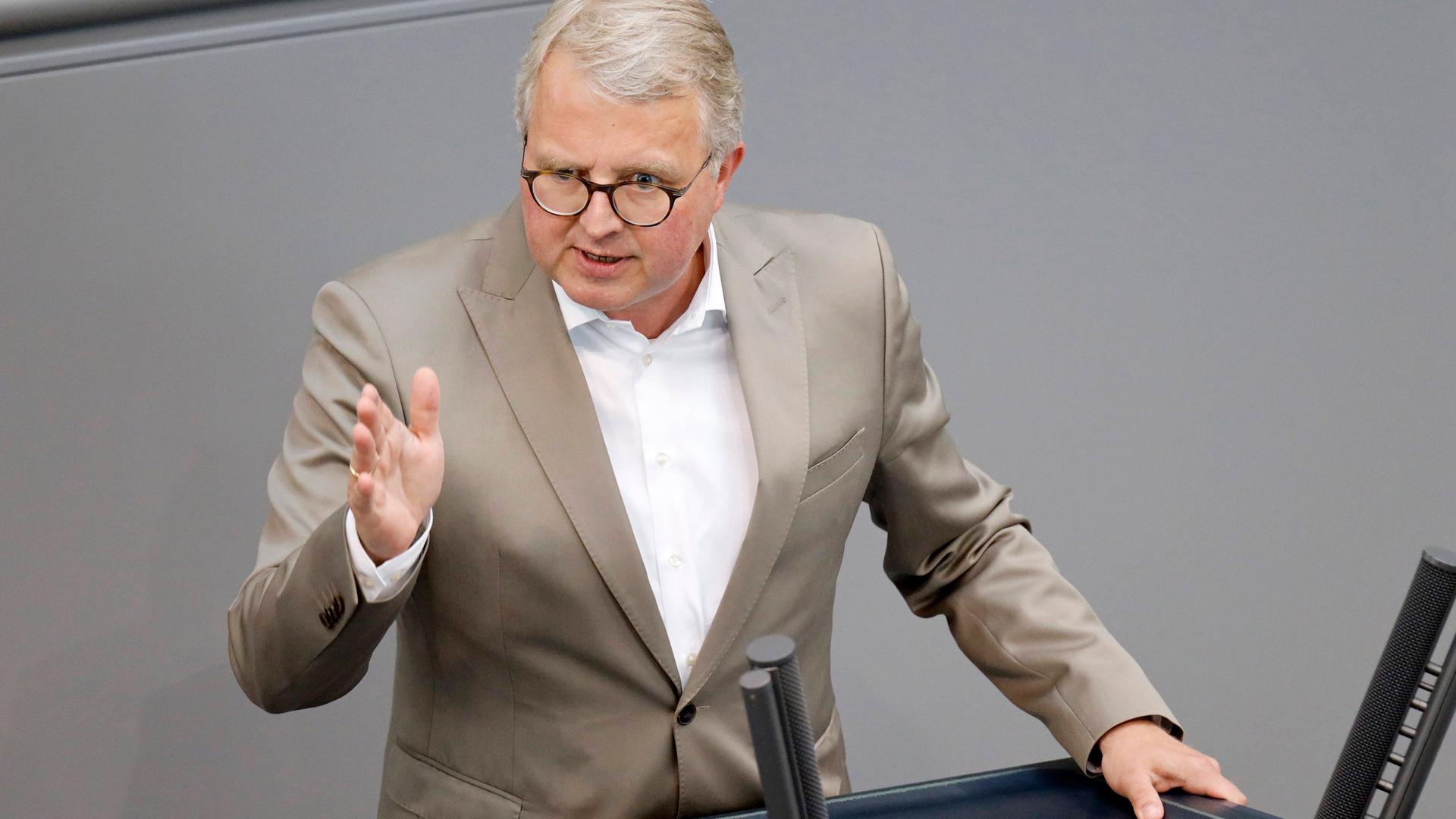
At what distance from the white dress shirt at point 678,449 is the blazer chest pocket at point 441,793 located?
0.24 meters

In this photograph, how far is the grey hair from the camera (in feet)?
4.54

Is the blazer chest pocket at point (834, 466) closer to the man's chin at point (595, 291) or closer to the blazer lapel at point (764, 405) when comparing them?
the blazer lapel at point (764, 405)

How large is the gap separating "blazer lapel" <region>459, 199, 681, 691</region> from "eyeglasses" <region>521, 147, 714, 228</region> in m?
0.14

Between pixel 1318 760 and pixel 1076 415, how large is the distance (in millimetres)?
811

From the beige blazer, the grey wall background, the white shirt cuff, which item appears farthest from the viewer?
the grey wall background

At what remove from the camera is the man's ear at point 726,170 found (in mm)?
1549

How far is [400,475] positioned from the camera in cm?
122

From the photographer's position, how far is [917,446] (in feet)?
5.66

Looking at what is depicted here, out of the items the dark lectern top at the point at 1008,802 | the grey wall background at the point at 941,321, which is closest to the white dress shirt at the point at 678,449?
the dark lectern top at the point at 1008,802

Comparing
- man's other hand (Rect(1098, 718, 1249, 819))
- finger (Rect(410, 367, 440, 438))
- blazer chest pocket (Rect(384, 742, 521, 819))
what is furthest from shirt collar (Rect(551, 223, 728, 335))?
man's other hand (Rect(1098, 718, 1249, 819))

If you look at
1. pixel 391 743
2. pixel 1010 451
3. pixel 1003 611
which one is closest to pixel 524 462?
pixel 391 743

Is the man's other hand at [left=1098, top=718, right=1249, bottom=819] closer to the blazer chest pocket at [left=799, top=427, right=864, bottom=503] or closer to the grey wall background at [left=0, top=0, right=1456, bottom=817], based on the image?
the blazer chest pocket at [left=799, top=427, right=864, bottom=503]

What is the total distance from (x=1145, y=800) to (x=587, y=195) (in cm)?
76

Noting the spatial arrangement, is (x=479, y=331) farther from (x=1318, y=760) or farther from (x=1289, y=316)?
(x=1318, y=760)
